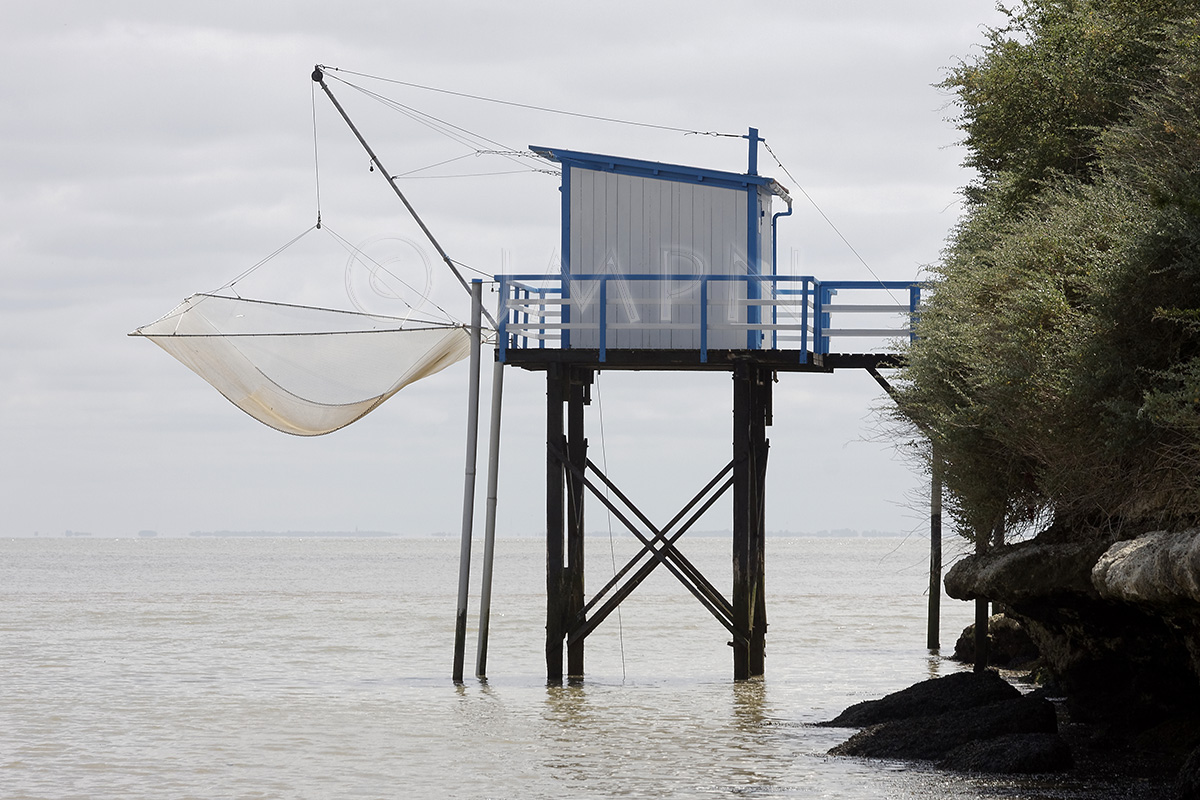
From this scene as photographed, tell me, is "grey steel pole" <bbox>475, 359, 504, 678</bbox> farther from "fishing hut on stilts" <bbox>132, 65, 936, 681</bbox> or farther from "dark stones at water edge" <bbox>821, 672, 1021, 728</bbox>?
"dark stones at water edge" <bbox>821, 672, 1021, 728</bbox>

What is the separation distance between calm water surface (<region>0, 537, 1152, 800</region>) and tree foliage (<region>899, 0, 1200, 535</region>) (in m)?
2.36

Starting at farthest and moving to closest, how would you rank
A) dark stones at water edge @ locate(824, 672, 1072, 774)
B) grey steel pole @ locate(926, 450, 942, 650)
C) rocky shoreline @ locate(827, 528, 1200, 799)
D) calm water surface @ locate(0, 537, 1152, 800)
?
grey steel pole @ locate(926, 450, 942, 650) → calm water surface @ locate(0, 537, 1152, 800) → dark stones at water edge @ locate(824, 672, 1072, 774) → rocky shoreline @ locate(827, 528, 1200, 799)

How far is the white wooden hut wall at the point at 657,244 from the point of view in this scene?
15.7 meters

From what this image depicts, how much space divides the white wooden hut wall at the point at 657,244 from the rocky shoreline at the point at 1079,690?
174 inches

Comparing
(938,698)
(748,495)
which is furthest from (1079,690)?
(748,495)

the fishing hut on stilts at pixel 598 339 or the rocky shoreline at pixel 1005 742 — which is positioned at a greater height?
the fishing hut on stilts at pixel 598 339

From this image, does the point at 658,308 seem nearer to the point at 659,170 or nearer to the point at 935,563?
the point at 659,170

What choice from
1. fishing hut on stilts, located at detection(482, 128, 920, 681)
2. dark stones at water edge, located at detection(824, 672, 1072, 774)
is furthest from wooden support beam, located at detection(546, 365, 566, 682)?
dark stones at water edge, located at detection(824, 672, 1072, 774)

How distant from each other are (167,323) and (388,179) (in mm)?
2956

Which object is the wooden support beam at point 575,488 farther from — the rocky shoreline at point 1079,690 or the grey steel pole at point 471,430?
the rocky shoreline at point 1079,690

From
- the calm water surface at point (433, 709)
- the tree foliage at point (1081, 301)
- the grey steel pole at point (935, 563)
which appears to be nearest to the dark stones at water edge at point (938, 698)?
the calm water surface at point (433, 709)

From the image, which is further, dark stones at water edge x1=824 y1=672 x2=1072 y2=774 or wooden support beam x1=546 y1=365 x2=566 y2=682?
wooden support beam x1=546 y1=365 x2=566 y2=682

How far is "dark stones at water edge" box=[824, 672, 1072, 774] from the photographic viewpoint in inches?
398

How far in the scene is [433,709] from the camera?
15438 millimetres
